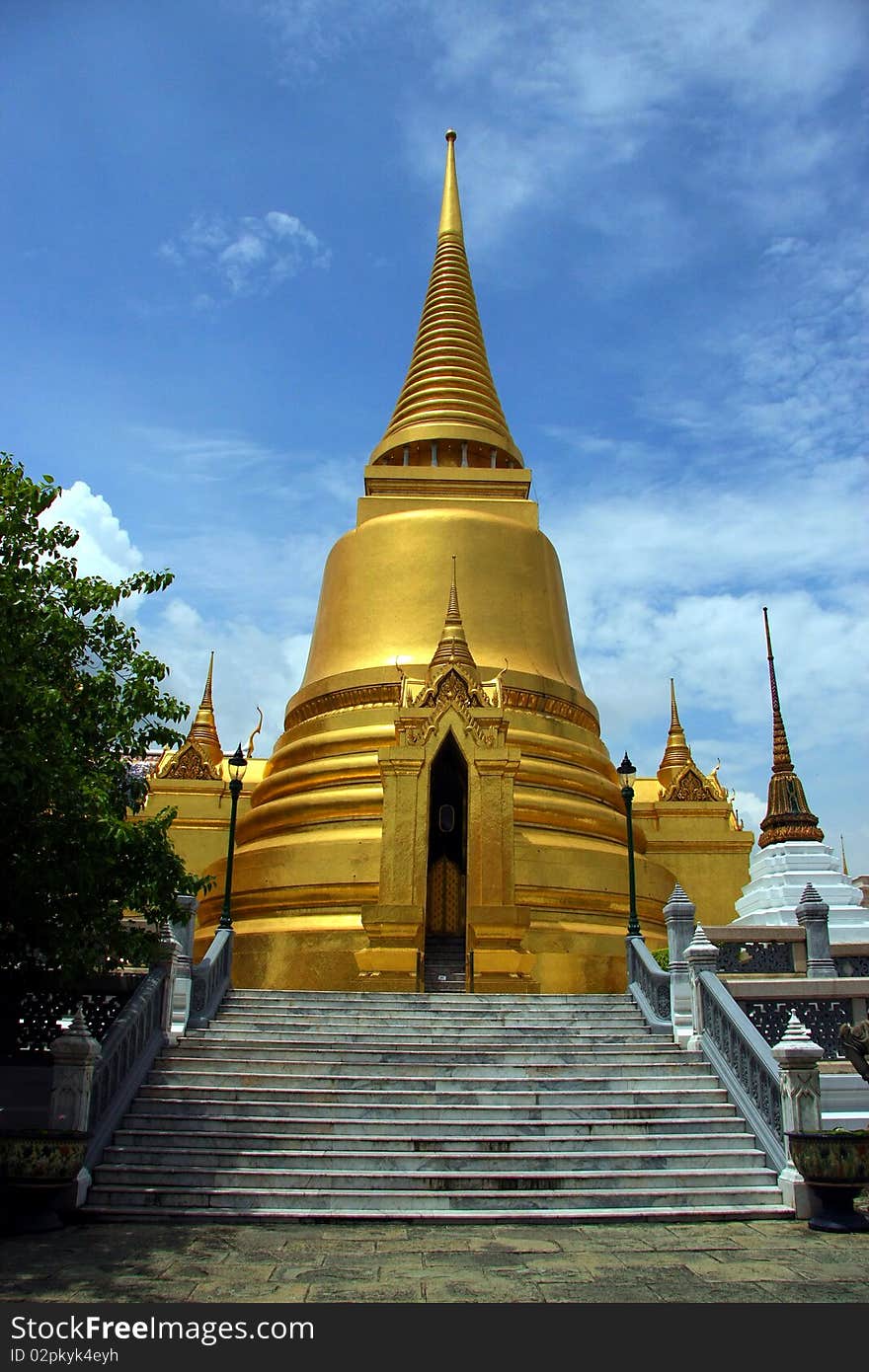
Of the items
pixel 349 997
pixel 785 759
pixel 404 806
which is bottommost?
pixel 349 997

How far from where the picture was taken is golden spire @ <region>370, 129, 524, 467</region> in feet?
86.2

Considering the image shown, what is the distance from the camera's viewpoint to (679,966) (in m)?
12.9

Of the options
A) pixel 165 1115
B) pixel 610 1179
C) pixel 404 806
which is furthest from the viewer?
pixel 404 806

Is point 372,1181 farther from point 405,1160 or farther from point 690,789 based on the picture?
point 690,789

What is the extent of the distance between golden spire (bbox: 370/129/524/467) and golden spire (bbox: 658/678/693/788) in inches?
328

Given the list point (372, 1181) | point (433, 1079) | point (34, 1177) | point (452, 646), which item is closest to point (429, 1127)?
point (433, 1079)

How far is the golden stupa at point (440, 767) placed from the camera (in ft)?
55.6

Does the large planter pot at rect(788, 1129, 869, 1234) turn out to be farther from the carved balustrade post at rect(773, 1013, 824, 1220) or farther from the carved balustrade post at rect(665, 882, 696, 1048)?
the carved balustrade post at rect(665, 882, 696, 1048)

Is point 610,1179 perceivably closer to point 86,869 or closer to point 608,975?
point 86,869

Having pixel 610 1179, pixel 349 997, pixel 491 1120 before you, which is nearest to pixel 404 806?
pixel 349 997

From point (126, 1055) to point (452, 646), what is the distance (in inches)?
430

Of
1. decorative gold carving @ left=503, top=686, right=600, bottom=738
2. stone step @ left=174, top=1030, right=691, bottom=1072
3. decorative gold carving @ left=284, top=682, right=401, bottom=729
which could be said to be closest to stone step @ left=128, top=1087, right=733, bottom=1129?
stone step @ left=174, top=1030, right=691, bottom=1072

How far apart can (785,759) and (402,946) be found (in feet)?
33.7
